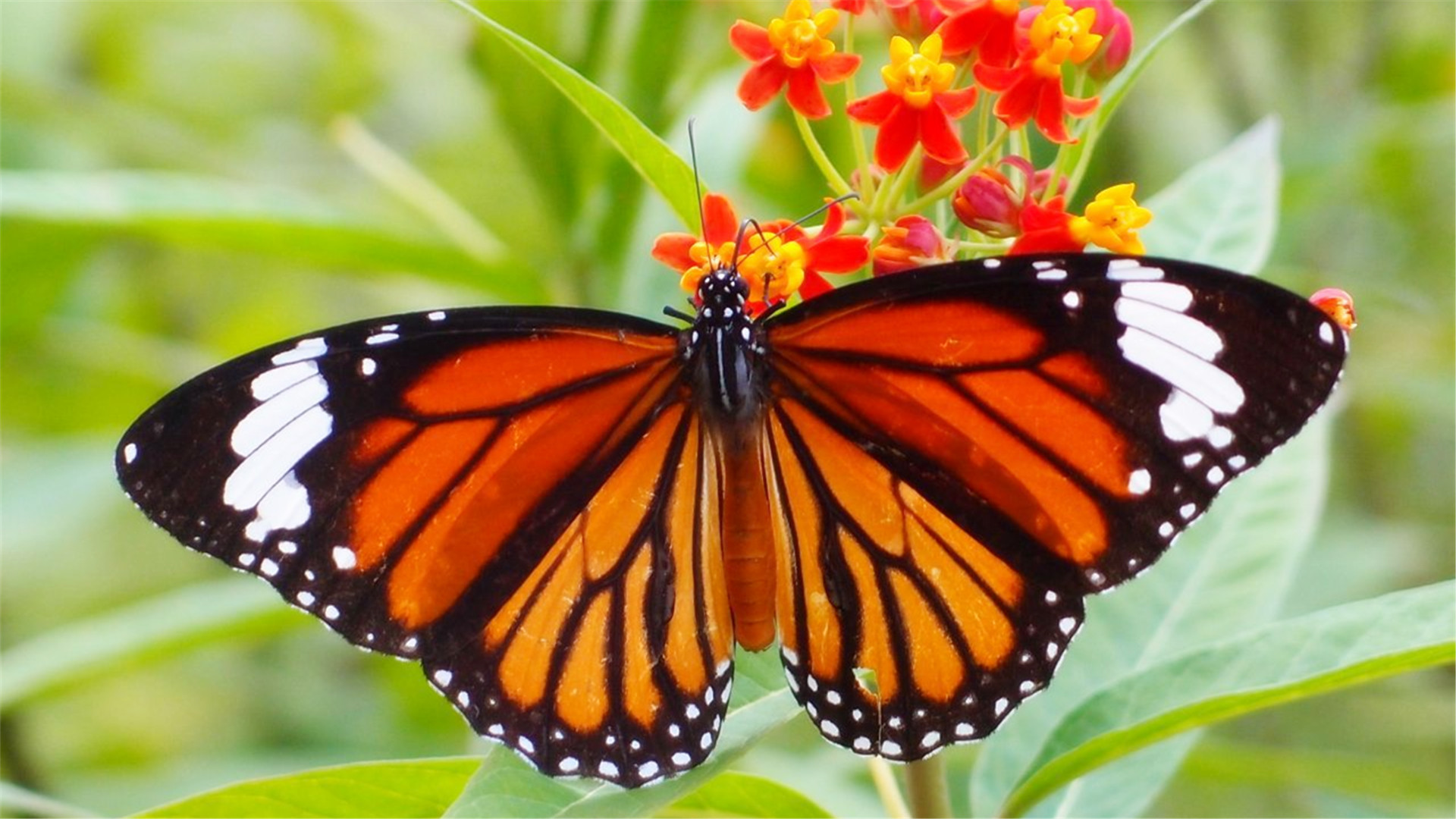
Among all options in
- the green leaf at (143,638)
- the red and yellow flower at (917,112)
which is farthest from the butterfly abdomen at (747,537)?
→ the green leaf at (143,638)

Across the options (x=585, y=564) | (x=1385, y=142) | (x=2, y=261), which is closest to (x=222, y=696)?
(x=2, y=261)

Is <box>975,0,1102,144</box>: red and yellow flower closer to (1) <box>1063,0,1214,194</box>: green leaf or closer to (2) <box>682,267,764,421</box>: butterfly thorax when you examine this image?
(1) <box>1063,0,1214,194</box>: green leaf

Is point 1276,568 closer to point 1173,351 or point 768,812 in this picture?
point 1173,351

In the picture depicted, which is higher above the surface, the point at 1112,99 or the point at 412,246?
the point at 412,246

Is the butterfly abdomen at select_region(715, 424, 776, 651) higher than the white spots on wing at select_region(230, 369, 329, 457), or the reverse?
the white spots on wing at select_region(230, 369, 329, 457)

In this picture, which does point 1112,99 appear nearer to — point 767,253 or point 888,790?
point 767,253

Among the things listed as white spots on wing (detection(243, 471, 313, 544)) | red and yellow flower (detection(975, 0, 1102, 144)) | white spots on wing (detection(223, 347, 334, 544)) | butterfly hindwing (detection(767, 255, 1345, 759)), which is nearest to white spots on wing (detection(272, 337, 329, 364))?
white spots on wing (detection(223, 347, 334, 544))

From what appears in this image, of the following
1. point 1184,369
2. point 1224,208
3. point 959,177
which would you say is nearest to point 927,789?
point 1184,369
